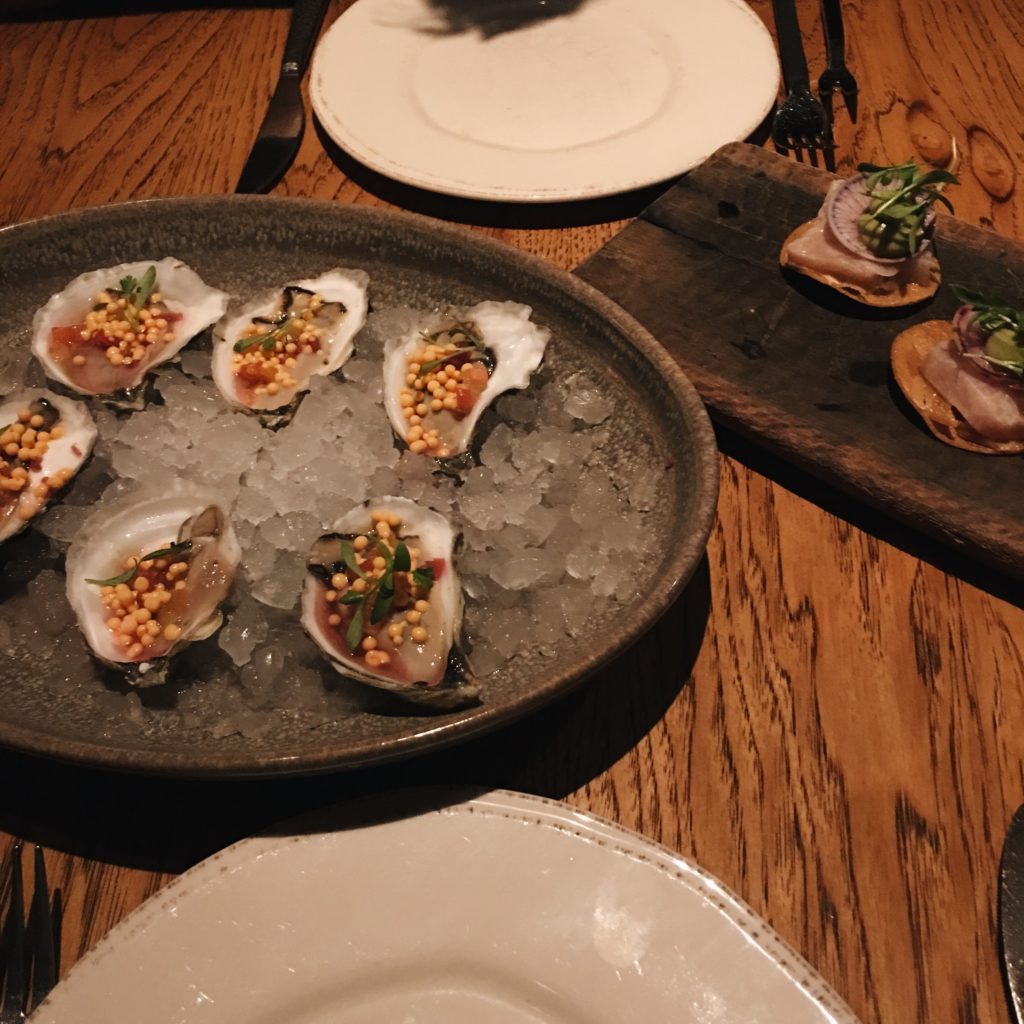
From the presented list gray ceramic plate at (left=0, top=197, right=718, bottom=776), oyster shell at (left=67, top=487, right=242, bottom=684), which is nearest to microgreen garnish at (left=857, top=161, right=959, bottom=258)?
gray ceramic plate at (left=0, top=197, right=718, bottom=776)

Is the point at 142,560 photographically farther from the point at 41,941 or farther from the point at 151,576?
the point at 41,941

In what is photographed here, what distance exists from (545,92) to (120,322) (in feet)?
4.68

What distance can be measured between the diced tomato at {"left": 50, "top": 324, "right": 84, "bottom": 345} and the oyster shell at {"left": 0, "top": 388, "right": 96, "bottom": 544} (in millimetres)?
129

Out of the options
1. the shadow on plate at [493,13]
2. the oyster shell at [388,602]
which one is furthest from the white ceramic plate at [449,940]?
the shadow on plate at [493,13]

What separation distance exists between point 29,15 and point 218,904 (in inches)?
126

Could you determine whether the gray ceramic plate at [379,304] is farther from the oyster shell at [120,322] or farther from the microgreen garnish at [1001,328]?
the microgreen garnish at [1001,328]

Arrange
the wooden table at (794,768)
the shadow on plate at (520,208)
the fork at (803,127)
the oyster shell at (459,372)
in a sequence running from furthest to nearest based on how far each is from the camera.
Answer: the fork at (803,127)
the shadow on plate at (520,208)
the oyster shell at (459,372)
the wooden table at (794,768)

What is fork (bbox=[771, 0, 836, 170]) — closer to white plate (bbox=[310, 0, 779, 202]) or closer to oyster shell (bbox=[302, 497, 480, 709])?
white plate (bbox=[310, 0, 779, 202])

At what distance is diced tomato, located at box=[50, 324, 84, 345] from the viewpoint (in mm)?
1600

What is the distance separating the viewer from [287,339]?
5.34 feet

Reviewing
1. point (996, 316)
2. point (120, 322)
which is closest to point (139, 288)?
point (120, 322)

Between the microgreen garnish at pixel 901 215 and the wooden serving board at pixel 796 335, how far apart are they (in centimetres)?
13

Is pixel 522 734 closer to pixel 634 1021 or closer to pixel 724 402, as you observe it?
pixel 634 1021

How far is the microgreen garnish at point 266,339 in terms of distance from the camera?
158 cm
